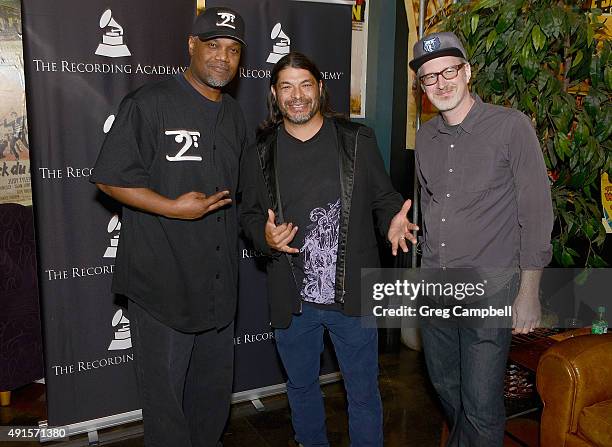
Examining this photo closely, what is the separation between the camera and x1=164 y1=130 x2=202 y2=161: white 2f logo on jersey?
221cm

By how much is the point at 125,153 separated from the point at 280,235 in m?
0.62

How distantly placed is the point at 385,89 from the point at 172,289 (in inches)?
99.0

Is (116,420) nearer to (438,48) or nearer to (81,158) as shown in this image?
(81,158)

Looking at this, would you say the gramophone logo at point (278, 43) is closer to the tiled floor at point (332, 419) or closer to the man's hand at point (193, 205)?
the man's hand at point (193, 205)

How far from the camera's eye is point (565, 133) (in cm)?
251

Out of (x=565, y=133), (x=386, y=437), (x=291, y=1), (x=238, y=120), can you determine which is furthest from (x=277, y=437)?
(x=291, y=1)

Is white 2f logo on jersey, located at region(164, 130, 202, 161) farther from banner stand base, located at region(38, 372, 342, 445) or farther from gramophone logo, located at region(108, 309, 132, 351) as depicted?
banner stand base, located at region(38, 372, 342, 445)

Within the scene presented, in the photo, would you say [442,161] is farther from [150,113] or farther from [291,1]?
[291,1]

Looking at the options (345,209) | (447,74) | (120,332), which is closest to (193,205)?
(345,209)

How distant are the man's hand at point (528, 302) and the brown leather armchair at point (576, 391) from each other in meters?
0.36

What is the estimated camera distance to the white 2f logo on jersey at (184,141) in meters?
2.21

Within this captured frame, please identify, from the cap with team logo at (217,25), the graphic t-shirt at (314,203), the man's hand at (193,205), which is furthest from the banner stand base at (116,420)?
the cap with team logo at (217,25)

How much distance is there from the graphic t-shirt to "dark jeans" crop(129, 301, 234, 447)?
501 mm

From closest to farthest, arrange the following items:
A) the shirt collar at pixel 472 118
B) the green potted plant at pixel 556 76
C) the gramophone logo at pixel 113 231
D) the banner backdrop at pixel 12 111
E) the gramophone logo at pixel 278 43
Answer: the shirt collar at pixel 472 118, the green potted plant at pixel 556 76, the gramophone logo at pixel 113 231, the gramophone logo at pixel 278 43, the banner backdrop at pixel 12 111
